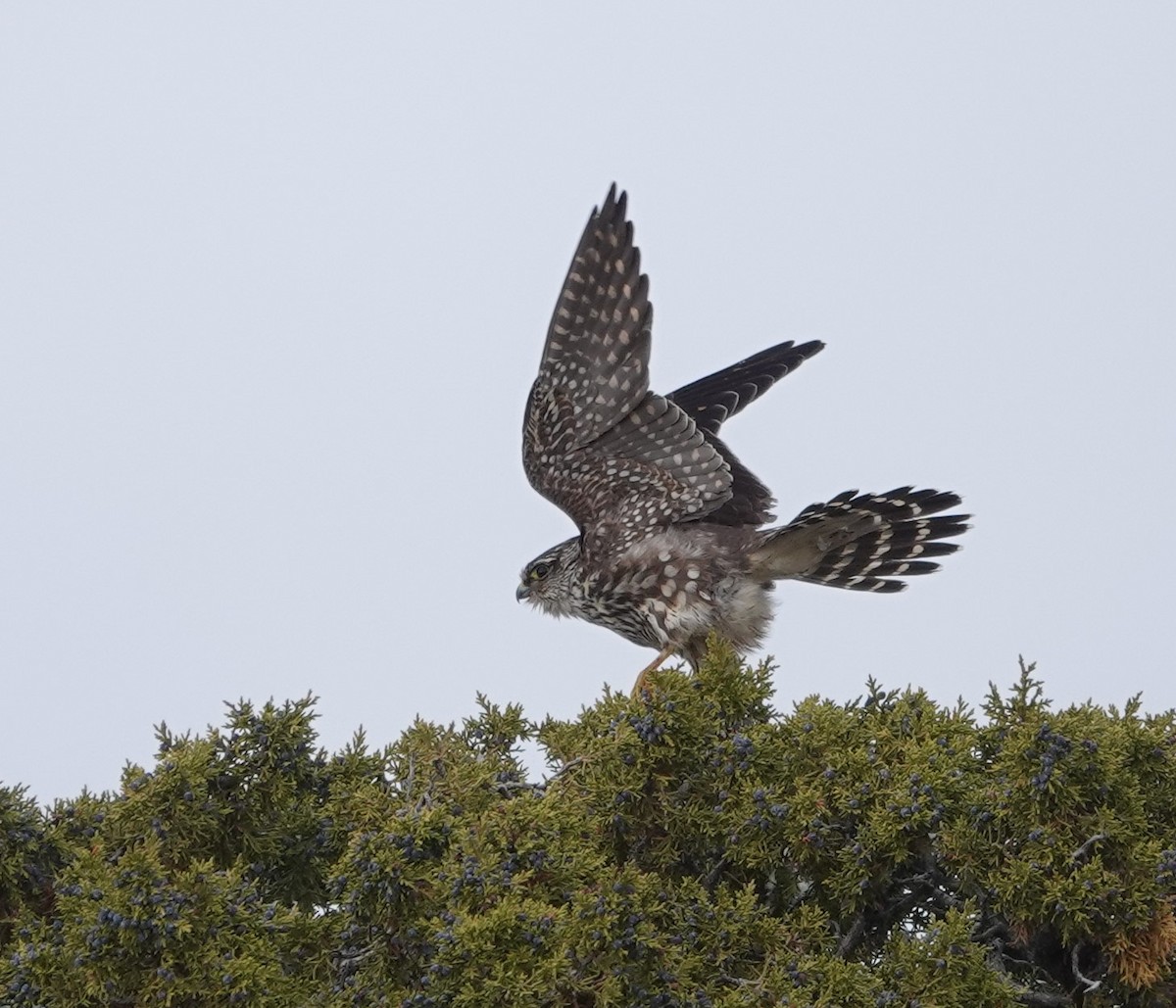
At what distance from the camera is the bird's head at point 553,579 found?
7.95 metres

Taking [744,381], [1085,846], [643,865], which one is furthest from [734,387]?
[1085,846]

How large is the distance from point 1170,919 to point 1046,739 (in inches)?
23.2

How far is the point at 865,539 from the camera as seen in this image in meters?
6.90

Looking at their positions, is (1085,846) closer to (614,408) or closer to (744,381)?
(614,408)

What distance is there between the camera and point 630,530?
7.42 metres

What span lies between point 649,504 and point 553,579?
0.95 metres

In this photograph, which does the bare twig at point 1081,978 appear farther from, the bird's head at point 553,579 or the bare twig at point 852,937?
the bird's head at point 553,579

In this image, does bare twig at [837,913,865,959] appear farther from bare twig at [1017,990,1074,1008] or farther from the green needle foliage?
bare twig at [1017,990,1074,1008]

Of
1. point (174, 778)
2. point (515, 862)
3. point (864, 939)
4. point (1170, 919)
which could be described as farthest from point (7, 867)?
point (1170, 919)

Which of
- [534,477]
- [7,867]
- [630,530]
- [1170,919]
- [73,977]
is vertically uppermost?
[534,477]

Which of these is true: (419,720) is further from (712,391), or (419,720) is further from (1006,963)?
(712,391)

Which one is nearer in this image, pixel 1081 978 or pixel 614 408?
pixel 1081 978

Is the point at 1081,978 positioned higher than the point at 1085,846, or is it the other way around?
the point at 1085,846

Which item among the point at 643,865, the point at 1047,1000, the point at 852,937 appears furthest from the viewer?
the point at 643,865
